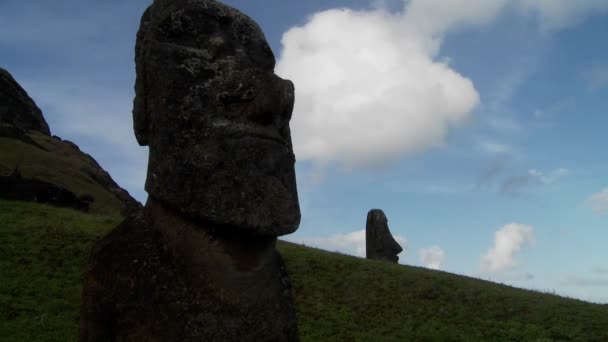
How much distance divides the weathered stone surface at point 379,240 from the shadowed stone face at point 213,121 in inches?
774

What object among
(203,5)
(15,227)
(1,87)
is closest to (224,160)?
(203,5)

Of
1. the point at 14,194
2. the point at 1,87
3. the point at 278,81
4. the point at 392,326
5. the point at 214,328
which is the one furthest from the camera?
the point at 1,87

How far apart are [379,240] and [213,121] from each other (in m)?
20.3

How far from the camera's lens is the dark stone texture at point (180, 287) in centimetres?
302

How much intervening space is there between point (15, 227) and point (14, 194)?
7339 millimetres

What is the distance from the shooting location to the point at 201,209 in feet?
10.2

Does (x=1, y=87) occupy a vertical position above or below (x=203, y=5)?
above

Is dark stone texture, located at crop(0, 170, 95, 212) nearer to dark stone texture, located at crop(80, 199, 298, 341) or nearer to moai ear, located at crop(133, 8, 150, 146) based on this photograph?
moai ear, located at crop(133, 8, 150, 146)

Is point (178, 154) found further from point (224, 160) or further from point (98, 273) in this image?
point (98, 273)

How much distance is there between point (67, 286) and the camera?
1259 centimetres

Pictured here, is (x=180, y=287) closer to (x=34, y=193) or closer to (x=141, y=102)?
(x=141, y=102)

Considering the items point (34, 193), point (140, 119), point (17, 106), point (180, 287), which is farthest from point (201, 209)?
point (17, 106)

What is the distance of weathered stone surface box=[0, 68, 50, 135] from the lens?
5904 cm

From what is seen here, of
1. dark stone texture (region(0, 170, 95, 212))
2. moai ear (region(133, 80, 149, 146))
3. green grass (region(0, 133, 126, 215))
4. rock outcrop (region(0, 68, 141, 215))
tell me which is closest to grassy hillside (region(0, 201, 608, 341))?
rock outcrop (region(0, 68, 141, 215))
